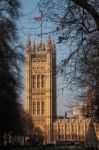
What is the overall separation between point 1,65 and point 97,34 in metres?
24.5

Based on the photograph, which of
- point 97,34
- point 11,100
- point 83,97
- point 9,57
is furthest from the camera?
point 11,100

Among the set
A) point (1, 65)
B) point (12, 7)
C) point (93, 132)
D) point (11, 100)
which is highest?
point (12, 7)

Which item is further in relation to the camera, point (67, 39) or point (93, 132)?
point (93, 132)

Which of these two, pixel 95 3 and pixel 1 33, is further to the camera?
pixel 1 33

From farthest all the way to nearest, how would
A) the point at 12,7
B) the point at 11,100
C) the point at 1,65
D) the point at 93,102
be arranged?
the point at 11,100
the point at 1,65
the point at 93,102
the point at 12,7

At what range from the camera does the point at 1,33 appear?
21.2m

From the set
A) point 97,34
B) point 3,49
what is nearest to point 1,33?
point 97,34

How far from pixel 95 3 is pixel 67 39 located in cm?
111

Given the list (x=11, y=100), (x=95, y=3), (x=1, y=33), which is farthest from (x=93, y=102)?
(x=11, y=100)

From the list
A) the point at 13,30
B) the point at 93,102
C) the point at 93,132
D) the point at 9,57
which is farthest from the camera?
the point at 93,132

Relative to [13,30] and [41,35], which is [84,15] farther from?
[13,30]

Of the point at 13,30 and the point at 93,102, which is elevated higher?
the point at 13,30

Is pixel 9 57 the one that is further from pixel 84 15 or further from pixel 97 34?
pixel 84 15

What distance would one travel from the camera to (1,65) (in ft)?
127
